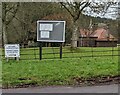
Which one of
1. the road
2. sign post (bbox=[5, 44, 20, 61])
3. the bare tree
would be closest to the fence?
sign post (bbox=[5, 44, 20, 61])

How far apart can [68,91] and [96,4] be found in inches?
787

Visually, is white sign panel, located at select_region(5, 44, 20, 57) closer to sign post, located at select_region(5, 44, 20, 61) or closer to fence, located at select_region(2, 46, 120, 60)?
sign post, located at select_region(5, 44, 20, 61)

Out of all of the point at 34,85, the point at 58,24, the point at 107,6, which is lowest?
the point at 34,85

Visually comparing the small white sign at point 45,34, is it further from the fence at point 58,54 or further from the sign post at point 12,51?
the fence at point 58,54

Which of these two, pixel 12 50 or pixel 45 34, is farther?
pixel 45 34

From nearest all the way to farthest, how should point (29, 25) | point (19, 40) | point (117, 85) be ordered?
point (117, 85) < point (29, 25) < point (19, 40)

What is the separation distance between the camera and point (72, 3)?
1100 inches

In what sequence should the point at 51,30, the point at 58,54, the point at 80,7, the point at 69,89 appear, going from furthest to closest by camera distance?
the point at 80,7 < the point at 58,54 < the point at 51,30 < the point at 69,89

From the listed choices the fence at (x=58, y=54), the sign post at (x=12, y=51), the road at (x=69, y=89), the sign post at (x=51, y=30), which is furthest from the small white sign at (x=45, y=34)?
the road at (x=69, y=89)

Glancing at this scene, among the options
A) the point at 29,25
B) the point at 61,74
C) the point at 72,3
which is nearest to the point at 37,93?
the point at 61,74

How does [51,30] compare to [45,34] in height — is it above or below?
above

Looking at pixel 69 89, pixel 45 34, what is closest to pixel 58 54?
pixel 45 34

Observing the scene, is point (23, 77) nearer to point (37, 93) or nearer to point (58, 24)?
point (37, 93)

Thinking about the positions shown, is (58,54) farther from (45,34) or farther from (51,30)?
(51,30)
